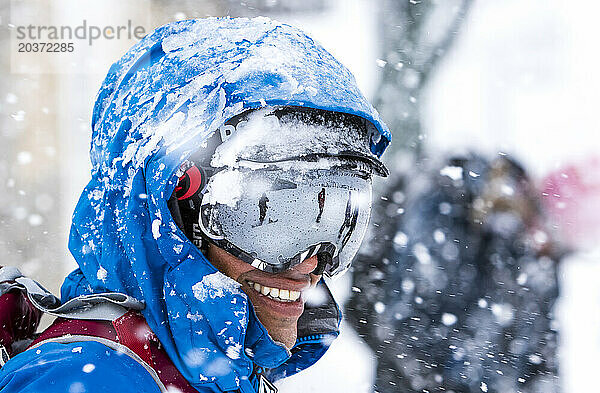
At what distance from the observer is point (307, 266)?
33.9 inches

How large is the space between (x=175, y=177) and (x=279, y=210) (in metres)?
0.13

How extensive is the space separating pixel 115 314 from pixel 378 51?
194cm

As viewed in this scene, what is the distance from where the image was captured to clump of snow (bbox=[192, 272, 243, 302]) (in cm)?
75

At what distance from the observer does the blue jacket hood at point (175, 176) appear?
2.48 ft

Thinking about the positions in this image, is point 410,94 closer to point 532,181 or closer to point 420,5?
point 420,5

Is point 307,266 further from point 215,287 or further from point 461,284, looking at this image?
point 461,284

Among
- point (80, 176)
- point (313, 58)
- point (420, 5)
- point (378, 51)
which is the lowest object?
point (80, 176)

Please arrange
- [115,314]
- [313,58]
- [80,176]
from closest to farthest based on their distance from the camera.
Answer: [115,314]
[313,58]
[80,176]

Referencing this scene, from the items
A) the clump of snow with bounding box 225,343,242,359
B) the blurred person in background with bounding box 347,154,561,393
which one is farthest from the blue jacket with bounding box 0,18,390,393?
the blurred person in background with bounding box 347,154,561,393

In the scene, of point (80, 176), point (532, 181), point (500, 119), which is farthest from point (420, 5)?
point (80, 176)

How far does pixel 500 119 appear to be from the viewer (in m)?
2.45

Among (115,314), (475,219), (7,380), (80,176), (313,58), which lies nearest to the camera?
(7,380)

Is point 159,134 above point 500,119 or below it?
above

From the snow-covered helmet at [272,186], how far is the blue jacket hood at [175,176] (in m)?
0.03
